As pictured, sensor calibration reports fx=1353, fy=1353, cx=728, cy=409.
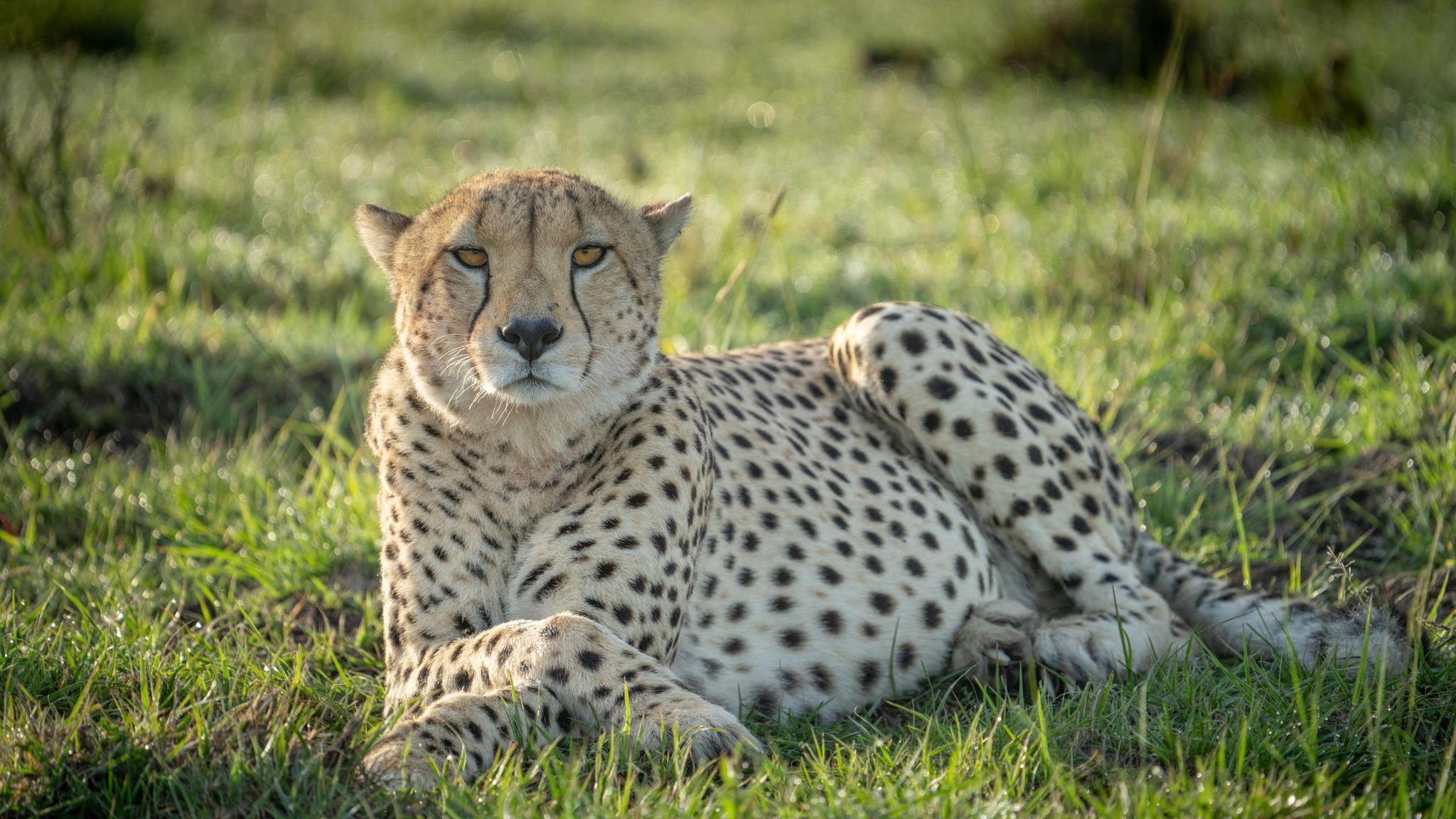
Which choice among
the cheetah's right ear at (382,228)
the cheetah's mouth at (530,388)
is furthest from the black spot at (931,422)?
the cheetah's right ear at (382,228)

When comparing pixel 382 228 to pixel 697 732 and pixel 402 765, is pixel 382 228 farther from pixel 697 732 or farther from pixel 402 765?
pixel 697 732

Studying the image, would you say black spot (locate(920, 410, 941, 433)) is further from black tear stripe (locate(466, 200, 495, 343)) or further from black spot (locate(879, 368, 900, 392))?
black tear stripe (locate(466, 200, 495, 343))

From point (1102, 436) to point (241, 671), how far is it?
229 centimetres

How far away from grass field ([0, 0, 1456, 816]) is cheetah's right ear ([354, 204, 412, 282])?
36.3 inches

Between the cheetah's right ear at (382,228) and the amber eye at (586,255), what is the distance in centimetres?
46

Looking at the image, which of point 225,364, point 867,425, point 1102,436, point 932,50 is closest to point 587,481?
point 867,425

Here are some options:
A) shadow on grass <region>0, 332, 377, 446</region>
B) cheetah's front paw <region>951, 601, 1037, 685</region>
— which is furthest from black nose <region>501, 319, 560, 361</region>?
shadow on grass <region>0, 332, 377, 446</region>

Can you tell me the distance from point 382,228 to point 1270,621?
2203mm

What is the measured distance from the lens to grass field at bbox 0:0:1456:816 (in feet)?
7.80

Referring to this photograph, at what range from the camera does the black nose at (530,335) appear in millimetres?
2482

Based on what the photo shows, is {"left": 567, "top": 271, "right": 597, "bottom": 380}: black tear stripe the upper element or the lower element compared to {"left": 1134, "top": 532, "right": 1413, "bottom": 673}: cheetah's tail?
upper

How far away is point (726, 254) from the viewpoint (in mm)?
6035

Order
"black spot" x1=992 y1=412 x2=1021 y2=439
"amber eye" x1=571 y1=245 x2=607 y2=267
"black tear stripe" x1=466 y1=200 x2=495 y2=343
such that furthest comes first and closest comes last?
"black spot" x1=992 y1=412 x2=1021 y2=439, "amber eye" x1=571 y1=245 x2=607 y2=267, "black tear stripe" x1=466 y1=200 x2=495 y2=343

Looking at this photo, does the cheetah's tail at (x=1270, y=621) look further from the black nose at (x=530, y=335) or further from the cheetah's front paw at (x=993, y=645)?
the black nose at (x=530, y=335)
